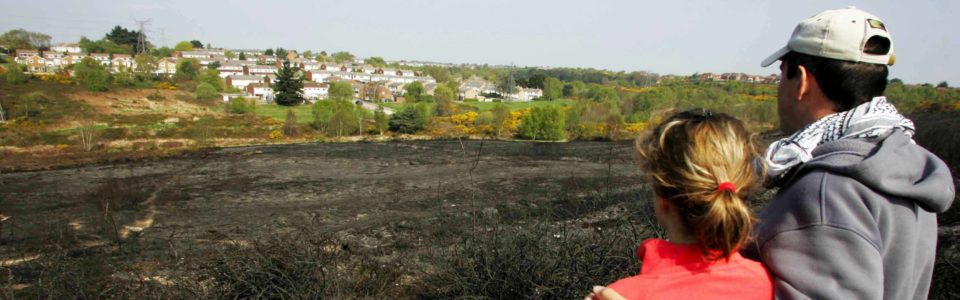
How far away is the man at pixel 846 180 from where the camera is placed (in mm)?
1028

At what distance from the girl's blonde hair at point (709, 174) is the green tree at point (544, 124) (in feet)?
120

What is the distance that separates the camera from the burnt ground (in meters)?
3.95

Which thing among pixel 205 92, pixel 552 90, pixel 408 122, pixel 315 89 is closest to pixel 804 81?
pixel 408 122

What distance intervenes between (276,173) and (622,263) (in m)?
13.3

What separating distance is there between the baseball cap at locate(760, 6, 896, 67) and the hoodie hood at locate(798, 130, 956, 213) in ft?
0.57

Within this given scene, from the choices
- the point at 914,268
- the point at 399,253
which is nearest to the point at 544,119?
the point at 399,253

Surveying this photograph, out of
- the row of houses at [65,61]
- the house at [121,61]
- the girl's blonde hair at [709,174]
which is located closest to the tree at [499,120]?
the girl's blonde hair at [709,174]

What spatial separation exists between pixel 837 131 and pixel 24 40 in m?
125

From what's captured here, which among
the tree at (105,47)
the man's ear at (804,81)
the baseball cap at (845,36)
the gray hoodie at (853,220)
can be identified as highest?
the tree at (105,47)

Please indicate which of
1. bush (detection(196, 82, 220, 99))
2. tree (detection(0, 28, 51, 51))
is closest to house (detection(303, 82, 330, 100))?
bush (detection(196, 82, 220, 99))

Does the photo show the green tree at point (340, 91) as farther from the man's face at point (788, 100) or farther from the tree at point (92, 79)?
the man's face at point (788, 100)

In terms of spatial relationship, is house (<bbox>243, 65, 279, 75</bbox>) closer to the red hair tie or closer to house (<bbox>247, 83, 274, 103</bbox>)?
house (<bbox>247, 83, 274, 103</bbox>)

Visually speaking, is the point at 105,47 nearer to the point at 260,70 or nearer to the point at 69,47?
the point at 69,47

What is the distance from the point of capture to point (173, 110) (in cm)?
4772
